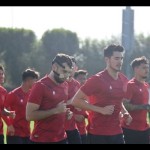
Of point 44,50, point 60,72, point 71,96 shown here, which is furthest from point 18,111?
point 44,50

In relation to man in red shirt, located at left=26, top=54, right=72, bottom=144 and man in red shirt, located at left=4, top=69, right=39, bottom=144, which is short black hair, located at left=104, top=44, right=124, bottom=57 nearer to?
man in red shirt, located at left=26, top=54, right=72, bottom=144

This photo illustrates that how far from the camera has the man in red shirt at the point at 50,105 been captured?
262 inches

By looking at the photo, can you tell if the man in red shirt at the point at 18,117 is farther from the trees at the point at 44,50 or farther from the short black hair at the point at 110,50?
the trees at the point at 44,50

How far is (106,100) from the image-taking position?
24.2 feet

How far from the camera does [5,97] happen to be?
30.7 ft

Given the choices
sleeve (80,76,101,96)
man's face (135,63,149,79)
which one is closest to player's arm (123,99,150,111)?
man's face (135,63,149,79)

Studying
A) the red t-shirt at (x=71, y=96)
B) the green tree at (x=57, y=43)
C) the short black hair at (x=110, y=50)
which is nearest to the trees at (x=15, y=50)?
the green tree at (x=57, y=43)

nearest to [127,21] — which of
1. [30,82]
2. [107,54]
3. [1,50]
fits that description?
[30,82]

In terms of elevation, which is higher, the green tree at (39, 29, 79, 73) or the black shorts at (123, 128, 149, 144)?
the green tree at (39, 29, 79, 73)

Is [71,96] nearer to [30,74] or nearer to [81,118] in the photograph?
[81,118]

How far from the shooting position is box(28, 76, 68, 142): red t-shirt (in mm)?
6699

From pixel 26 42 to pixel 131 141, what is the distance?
45889 mm

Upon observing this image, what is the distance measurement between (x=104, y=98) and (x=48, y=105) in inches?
38.7

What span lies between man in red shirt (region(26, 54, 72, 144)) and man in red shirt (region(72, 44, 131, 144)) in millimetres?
420
